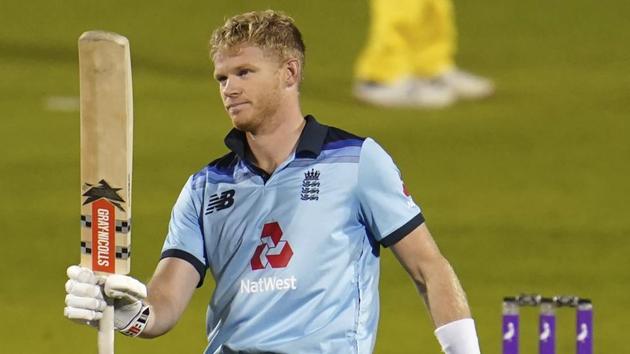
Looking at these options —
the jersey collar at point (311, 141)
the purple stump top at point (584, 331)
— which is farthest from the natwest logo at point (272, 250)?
the purple stump top at point (584, 331)

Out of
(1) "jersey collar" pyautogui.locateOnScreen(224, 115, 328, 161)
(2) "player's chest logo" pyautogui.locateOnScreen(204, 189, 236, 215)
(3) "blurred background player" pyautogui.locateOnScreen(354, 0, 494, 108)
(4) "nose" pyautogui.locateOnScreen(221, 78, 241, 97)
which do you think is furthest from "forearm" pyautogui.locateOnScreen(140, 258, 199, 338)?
(3) "blurred background player" pyautogui.locateOnScreen(354, 0, 494, 108)

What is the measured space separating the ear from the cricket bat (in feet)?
1.68

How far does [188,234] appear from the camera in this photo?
537 cm

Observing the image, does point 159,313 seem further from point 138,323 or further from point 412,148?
point 412,148

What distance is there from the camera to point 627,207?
14234mm

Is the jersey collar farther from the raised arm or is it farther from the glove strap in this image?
the glove strap

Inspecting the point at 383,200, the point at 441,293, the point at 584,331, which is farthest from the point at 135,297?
the point at 584,331

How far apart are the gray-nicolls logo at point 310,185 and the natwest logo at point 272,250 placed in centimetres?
12

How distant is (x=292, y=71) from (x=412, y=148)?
10.7 metres

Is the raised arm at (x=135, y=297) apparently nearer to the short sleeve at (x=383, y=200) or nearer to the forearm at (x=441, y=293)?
the short sleeve at (x=383, y=200)

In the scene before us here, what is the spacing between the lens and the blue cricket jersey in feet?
17.0

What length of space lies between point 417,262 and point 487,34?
51.5ft

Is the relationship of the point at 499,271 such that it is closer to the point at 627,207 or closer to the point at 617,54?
the point at 627,207

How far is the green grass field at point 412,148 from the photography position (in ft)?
39.3
